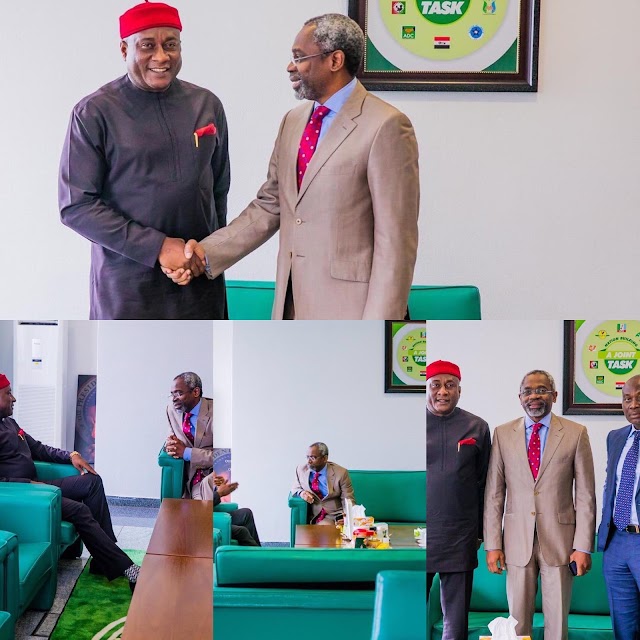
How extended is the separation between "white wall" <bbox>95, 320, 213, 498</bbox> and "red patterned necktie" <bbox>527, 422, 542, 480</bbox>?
61 centimetres

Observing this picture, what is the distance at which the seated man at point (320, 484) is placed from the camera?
169 centimetres

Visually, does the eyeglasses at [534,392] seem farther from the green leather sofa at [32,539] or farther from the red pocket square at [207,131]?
the red pocket square at [207,131]

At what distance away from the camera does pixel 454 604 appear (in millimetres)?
1784

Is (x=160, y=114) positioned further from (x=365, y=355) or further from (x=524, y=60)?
(x=524, y=60)

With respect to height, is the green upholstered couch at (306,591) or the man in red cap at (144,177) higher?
the man in red cap at (144,177)

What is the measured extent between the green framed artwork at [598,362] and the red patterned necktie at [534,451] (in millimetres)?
65

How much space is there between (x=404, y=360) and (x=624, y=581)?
2.02ft

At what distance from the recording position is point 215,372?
5.56ft

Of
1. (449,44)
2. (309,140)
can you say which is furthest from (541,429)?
(449,44)

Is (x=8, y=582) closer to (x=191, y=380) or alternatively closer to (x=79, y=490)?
(x=79, y=490)

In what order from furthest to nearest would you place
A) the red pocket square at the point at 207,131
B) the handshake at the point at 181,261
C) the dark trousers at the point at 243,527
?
the red pocket square at the point at 207,131 → the handshake at the point at 181,261 → the dark trousers at the point at 243,527

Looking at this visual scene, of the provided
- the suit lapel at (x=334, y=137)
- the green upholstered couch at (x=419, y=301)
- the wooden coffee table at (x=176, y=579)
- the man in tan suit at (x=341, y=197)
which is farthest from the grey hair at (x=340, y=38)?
the wooden coffee table at (x=176, y=579)

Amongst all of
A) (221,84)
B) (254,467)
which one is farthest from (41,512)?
(221,84)

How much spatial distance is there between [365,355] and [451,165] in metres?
2.08
